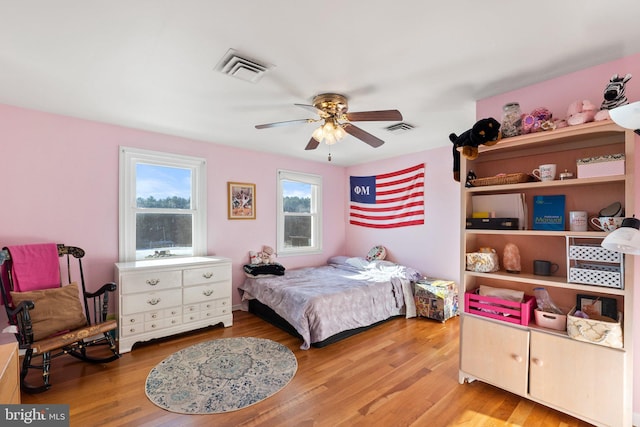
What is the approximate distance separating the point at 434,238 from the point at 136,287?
12.7 feet

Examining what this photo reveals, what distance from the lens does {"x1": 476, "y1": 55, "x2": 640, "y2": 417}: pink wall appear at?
1776 millimetres

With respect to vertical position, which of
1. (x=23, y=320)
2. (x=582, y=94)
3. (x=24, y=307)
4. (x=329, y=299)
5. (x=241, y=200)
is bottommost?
Answer: (x=329, y=299)

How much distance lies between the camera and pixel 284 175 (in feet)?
15.3

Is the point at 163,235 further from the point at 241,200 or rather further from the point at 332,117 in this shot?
the point at 332,117

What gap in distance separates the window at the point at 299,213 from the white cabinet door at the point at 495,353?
301 cm

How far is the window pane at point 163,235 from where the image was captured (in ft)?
11.3

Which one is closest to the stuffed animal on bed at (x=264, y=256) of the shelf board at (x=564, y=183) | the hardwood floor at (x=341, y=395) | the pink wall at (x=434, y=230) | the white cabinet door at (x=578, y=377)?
the hardwood floor at (x=341, y=395)

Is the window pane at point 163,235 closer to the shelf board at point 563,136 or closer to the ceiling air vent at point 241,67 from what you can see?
the ceiling air vent at point 241,67

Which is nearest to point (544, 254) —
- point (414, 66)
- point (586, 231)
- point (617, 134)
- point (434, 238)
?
point (586, 231)

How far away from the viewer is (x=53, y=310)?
2418 millimetres

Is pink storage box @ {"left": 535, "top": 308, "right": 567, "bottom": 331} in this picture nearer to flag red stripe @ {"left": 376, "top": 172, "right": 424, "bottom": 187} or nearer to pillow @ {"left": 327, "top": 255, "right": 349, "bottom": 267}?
flag red stripe @ {"left": 376, "top": 172, "right": 424, "bottom": 187}

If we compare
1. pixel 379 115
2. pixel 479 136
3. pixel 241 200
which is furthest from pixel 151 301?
pixel 479 136

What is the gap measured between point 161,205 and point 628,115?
4.18 m

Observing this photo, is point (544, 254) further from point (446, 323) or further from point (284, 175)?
point (284, 175)
